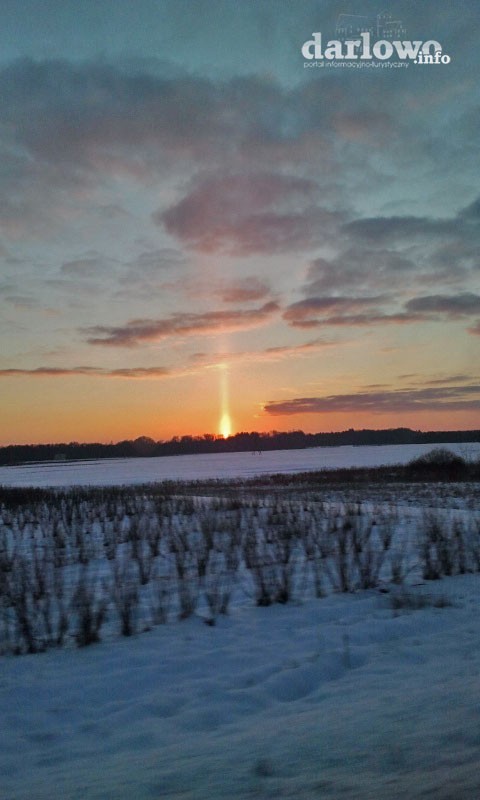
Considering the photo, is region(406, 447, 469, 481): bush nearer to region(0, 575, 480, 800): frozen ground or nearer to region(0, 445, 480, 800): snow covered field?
region(0, 445, 480, 800): snow covered field

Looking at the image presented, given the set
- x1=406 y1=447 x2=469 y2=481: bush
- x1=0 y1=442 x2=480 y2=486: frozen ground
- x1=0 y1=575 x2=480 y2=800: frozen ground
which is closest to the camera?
x1=0 y1=575 x2=480 y2=800: frozen ground

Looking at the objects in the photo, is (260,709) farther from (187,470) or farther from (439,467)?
(187,470)

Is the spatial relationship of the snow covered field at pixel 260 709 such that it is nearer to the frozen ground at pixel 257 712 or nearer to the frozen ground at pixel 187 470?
the frozen ground at pixel 257 712

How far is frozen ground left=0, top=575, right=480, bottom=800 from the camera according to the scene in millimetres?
3400

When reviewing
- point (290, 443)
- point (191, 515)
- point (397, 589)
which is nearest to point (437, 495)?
point (191, 515)

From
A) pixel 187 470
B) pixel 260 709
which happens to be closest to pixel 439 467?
pixel 187 470

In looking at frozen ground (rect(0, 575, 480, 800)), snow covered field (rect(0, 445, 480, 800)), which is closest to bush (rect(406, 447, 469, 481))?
snow covered field (rect(0, 445, 480, 800))

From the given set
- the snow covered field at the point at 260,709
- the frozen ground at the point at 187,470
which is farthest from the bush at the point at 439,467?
the snow covered field at the point at 260,709

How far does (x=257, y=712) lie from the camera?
4.57m

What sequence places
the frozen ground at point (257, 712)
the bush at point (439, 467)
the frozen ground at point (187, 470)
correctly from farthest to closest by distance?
the frozen ground at point (187, 470) → the bush at point (439, 467) → the frozen ground at point (257, 712)

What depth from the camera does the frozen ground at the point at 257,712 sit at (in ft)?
11.2

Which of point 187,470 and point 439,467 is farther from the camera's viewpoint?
point 187,470

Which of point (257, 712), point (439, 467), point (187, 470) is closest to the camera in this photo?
point (257, 712)

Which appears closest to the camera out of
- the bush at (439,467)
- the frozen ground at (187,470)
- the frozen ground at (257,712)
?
the frozen ground at (257,712)
